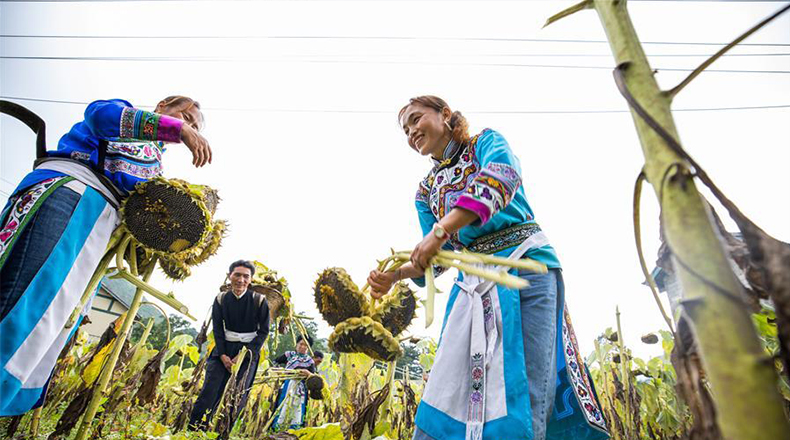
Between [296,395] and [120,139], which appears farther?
[296,395]

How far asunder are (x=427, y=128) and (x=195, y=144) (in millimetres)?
1138

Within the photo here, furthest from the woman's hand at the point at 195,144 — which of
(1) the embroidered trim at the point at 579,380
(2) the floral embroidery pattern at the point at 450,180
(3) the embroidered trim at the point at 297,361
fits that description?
(3) the embroidered trim at the point at 297,361

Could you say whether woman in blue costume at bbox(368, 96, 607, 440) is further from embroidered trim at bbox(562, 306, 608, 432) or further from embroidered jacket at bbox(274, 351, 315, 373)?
embroidered jacket at bbox(274, 351, 315, 373)

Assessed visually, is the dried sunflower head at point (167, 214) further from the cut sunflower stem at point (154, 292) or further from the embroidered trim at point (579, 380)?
the embroidered trim at point (579, 380)

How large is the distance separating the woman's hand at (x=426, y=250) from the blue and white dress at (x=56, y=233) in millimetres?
1378

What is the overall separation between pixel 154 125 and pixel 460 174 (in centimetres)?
147

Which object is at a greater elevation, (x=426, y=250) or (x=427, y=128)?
(x=427, y=128)

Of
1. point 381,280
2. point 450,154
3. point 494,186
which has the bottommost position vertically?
point 381,280

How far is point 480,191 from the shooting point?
1.29 meters

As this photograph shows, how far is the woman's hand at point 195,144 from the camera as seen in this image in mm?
1858

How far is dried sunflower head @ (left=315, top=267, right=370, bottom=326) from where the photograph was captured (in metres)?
1.68

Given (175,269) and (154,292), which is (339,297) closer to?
(154,292)

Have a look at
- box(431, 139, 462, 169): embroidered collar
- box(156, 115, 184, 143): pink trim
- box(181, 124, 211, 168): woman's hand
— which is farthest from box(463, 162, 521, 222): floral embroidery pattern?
box(156, 115, 184, 143): pink trim

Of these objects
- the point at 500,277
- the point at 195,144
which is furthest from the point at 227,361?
the point at 500,277
